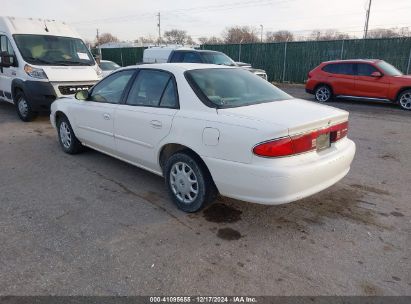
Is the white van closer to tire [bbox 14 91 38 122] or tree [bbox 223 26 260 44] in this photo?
tire [bbox 14 91 38 122]

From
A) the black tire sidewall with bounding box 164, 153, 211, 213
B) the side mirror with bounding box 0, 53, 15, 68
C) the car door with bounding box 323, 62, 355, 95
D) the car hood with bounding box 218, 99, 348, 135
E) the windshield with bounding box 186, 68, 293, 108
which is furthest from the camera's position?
the car door with bounding box 323, 62, 355, 95

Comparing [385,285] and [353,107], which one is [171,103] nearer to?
[385,285]

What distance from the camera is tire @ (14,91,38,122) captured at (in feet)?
27.6

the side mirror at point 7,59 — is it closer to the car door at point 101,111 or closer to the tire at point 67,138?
the tire at point 67,138

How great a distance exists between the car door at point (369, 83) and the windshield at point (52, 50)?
8649 mm

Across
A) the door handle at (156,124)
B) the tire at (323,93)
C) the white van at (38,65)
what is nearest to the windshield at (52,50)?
the white van at (38,65)

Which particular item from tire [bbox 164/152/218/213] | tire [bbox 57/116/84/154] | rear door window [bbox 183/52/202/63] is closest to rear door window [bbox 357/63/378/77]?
rear door window [bbox 183/52/202/63]

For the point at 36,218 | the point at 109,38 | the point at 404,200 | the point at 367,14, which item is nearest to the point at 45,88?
the point at 36,218

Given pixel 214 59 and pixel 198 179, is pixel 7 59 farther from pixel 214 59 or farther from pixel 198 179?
pixel 198 179

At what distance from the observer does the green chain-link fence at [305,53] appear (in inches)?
659

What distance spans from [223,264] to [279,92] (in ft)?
7.57

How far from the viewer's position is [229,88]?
3.89 metres

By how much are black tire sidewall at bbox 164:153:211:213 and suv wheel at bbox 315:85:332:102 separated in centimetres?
1032

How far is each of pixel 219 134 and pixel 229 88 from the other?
859 millimetres
